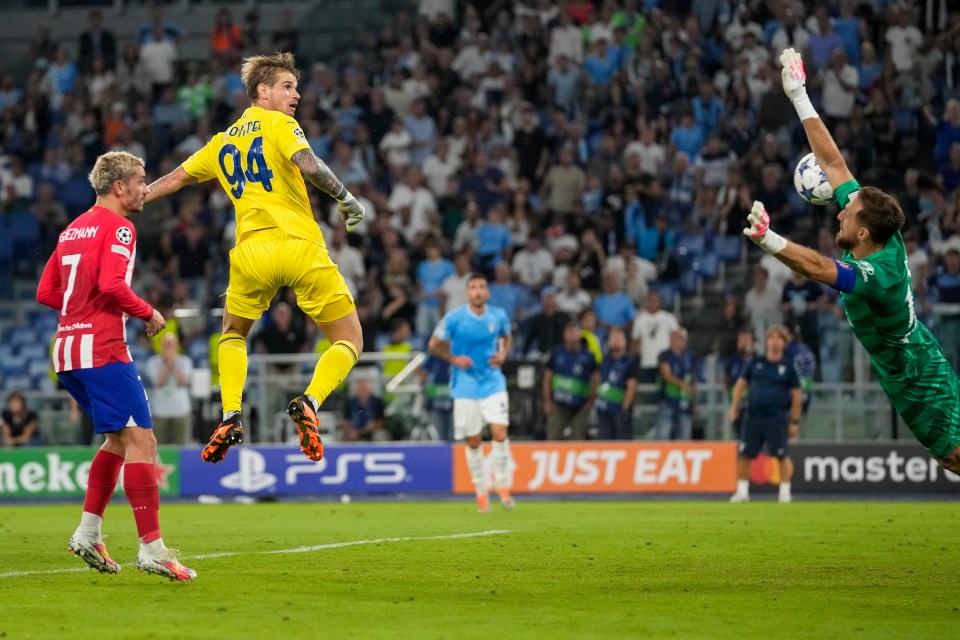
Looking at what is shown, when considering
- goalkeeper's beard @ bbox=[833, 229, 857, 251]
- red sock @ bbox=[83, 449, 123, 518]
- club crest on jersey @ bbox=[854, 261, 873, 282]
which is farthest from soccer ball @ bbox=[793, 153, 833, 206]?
red sock @ bbox=[83, 449, 123, 518]

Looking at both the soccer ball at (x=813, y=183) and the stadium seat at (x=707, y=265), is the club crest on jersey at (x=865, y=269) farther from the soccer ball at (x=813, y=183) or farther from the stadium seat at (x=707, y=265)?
the stadium seat at (x=707, y=265)

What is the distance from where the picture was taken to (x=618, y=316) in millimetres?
22406

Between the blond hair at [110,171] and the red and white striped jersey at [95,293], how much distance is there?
0.18 m

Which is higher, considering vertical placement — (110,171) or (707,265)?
(707,265)

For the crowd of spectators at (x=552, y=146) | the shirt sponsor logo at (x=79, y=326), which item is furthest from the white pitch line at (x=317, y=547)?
the crowd of spectators at (x=552, y=146)

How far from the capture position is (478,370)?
58.0ft

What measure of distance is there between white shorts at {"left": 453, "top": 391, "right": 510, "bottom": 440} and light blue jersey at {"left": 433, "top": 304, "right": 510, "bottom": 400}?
7 centimetres

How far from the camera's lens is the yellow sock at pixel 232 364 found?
10.0 m

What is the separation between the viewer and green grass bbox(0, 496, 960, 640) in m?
7.10

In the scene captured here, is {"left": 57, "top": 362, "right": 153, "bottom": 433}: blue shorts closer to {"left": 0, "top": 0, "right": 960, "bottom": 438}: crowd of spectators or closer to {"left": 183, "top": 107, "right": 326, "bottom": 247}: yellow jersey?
{"left": 183, "top": 107, "right": 326, "bottom": 247}: yellow jersey

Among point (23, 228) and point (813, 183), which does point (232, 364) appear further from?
point (23, 228)

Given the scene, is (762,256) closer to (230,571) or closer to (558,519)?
(558,519)

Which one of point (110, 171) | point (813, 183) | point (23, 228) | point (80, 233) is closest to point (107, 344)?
point (80, 233)

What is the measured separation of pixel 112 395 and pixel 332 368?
64.2 inches
